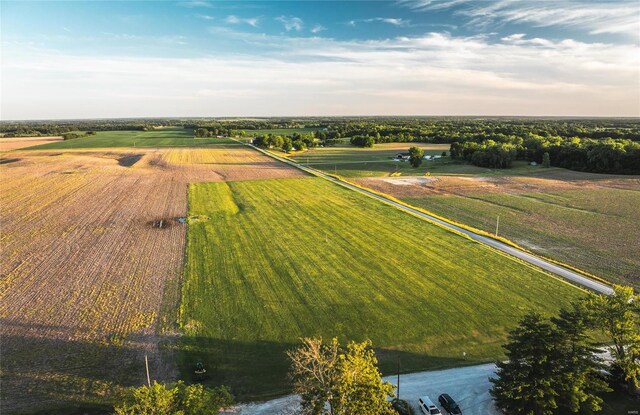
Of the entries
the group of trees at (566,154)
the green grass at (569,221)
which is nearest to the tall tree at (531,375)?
the green grass at (569,221)

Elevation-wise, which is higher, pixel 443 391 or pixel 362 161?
pixel 362 161

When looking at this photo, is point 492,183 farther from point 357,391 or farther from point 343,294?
point 357,391

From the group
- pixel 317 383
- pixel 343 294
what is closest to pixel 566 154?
pixel 343 294

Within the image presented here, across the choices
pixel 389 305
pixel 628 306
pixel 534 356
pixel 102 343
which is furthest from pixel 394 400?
pixel 102 343

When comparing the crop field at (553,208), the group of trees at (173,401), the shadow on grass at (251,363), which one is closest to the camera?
the group of trees at (173,401)

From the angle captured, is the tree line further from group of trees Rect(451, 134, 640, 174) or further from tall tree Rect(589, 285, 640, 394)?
group of trees Rect(451, 134, 640, 174)

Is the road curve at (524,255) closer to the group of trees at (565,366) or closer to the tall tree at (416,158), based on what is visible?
the group of trees at (565,366)
